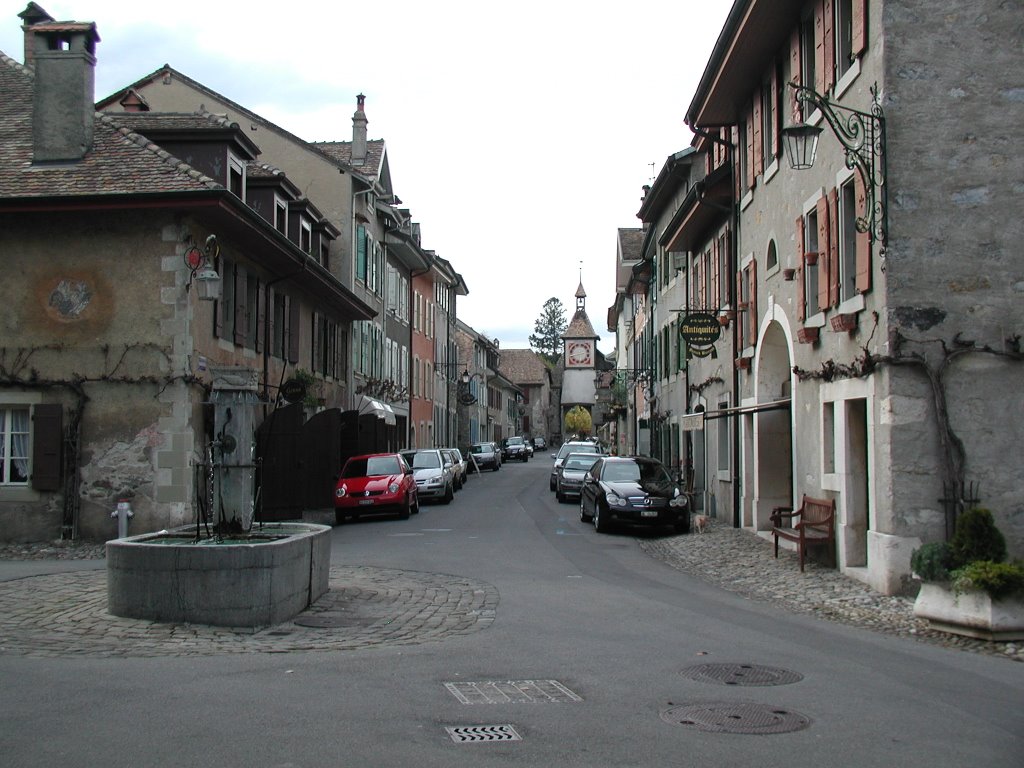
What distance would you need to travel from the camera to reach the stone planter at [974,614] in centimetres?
966

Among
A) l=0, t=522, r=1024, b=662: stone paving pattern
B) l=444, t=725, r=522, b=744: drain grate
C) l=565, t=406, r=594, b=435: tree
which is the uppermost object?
l=565, t=406, r=594, b=435: tree

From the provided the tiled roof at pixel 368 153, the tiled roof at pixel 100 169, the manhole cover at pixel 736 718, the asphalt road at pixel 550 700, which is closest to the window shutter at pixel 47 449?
the tiled roof at pixel 100 169

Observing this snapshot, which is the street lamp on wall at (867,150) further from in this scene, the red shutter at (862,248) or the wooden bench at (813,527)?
the wooden bench at (813,527)

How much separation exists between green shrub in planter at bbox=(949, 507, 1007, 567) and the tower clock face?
96.2 meters

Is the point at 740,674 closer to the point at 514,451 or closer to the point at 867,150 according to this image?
the point at 867,150

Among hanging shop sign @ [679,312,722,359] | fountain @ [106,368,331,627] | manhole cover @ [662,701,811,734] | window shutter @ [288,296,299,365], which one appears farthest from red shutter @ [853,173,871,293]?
window shutter @ [288,296,299,365]

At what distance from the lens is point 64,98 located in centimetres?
1994

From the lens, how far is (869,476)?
13234mm

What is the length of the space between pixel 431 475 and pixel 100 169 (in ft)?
46.3

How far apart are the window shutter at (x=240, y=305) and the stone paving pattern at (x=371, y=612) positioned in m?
8.32

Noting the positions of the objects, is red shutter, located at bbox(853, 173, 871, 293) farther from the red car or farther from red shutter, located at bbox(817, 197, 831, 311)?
the red car

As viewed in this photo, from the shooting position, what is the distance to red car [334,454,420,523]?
2522 centimetres

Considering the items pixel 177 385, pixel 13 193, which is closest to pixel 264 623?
pixel 177 385

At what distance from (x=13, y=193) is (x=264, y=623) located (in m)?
11.8
